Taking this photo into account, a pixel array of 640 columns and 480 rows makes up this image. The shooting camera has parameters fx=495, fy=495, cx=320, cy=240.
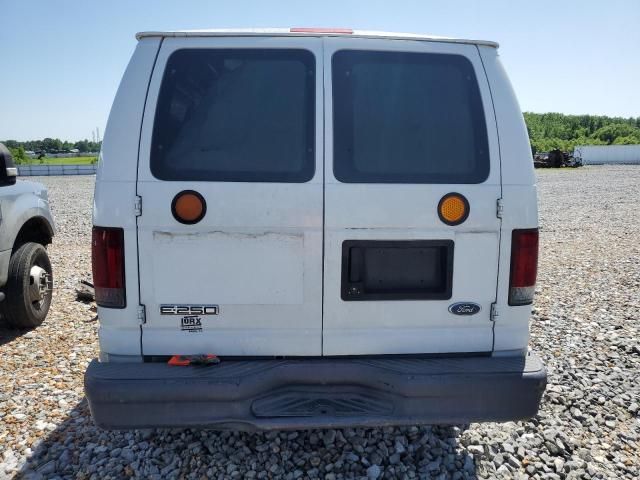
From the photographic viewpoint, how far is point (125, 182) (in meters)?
2.48

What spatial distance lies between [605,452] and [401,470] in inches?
54.7

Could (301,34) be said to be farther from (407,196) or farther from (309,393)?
(309,393)

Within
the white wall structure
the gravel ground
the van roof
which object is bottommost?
the gravel ground

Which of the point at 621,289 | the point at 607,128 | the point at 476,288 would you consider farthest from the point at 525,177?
the point at 607,128

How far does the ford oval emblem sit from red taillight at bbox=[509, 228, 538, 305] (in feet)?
0.67

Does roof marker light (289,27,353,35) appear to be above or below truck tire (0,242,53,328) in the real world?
above

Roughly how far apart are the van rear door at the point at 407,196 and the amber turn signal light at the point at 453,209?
22 mm

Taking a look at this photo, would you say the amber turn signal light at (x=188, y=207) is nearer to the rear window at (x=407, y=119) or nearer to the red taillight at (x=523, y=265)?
the rear window at (x=407, y=119)

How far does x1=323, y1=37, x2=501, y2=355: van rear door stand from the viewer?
253 centimetres

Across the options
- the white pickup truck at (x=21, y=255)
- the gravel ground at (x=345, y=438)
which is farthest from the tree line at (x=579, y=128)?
the white pickup truck at (x=21, y=255)

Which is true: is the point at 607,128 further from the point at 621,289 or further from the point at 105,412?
the point at 105,412

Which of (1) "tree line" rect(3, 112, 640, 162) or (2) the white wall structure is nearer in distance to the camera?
(2) the white wall structure

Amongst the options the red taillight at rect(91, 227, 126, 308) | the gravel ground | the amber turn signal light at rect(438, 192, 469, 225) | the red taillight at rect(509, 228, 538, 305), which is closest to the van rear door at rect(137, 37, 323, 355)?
the red taillight at rect(91, 227, 126, 308)

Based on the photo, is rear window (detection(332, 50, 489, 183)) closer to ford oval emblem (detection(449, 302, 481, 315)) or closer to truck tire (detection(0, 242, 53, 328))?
ford oval emblem (detection(449, 302, 481, 315))
